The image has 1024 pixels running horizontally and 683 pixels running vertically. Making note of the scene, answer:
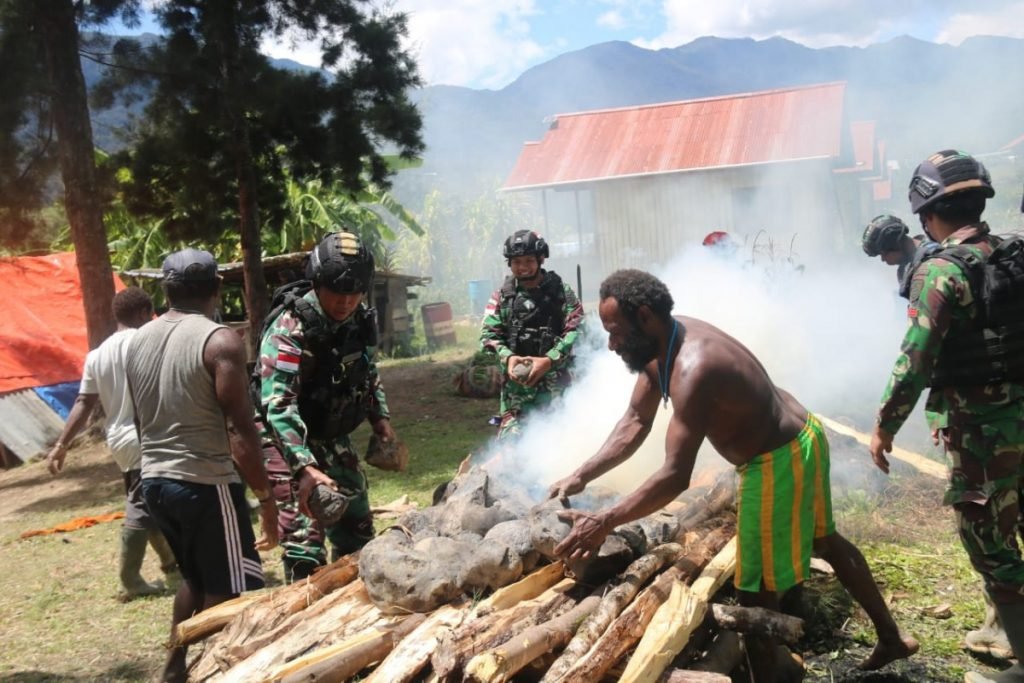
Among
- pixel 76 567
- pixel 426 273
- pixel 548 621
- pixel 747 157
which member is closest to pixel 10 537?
pixel 76 567

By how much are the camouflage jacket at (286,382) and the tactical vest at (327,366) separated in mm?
38

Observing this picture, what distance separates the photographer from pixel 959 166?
3.58 m

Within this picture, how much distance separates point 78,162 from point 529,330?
711 centimetres

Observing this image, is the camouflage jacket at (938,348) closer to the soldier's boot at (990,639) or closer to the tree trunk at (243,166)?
the soldier's boot at (990,639)

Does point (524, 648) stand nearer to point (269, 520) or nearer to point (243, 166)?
point (269, 520)

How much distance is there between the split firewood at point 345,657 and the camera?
3035 millimetres

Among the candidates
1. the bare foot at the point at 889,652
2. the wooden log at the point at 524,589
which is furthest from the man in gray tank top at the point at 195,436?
the bare foot at the point at 889,652

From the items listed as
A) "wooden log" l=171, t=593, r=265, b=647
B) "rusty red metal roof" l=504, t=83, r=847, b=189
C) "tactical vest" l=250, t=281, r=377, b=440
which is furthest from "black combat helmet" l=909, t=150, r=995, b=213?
"rusty red metal roof" l=504, t=83, r=847, b=189

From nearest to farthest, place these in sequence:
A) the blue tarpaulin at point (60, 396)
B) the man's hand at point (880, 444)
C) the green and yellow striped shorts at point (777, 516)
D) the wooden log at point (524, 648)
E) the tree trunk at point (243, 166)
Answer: the wooden log at point (524, 648) → the green and yellow striped shorts at point (777, 516) → the man's hand at point (880, 444) → the tree trunk at point (243, 166) → the blue tarpaulin at point (60, 396)

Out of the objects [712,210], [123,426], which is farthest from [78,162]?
[712,210]

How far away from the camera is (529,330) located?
225 inches

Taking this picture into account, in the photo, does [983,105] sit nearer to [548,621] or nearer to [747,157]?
[747,157]

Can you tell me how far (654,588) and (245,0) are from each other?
10338 millimetres

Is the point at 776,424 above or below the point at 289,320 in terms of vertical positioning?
below
